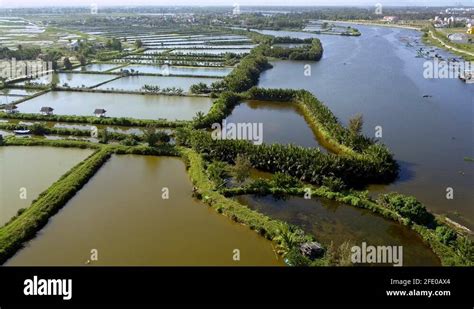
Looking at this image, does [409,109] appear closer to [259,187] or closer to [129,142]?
[259,187]

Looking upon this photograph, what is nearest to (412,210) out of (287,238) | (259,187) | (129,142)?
(287,238)

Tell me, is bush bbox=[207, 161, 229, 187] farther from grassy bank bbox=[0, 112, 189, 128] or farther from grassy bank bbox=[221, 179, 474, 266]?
grassy bank bbox=[0, 112, 189, 128]

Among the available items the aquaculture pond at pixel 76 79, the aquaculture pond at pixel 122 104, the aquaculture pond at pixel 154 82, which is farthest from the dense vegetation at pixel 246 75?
the aquaculture pond at pixel 76 79

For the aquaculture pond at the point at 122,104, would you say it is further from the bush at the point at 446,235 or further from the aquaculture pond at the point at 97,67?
the bush at the point at 446,235

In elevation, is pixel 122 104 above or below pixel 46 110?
above

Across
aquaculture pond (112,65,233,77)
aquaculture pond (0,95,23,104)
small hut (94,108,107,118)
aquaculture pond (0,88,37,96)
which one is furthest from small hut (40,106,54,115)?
aquaculture pond (112,65,233,77)
